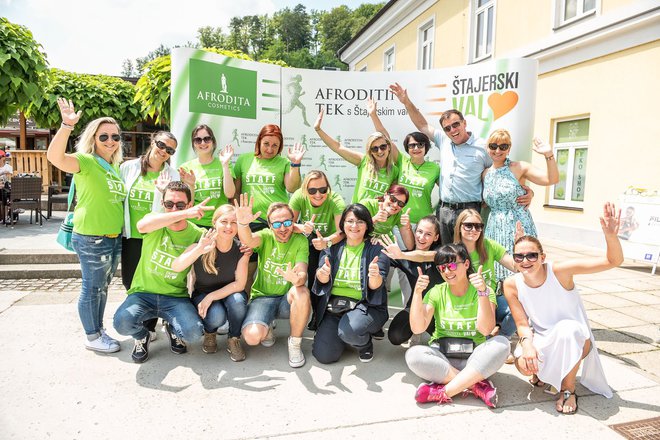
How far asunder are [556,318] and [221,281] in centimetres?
252

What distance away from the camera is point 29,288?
553cm

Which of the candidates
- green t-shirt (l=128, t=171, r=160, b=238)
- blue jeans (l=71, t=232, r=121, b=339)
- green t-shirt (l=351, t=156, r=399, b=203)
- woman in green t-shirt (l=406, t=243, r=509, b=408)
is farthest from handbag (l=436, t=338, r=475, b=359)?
blue jeans (l=71, t=232, r=121, b=339)

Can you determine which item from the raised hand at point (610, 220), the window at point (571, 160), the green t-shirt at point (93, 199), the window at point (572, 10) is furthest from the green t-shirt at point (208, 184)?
the window at point (572, 10)

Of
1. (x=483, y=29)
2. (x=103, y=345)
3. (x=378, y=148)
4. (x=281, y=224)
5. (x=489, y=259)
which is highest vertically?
(x=483, y=29)

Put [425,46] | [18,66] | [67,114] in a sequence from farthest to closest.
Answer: [425,46] → [18,66] → [67,114]

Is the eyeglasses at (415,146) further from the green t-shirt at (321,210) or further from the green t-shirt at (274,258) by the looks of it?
the green t-shirt at (274,258)

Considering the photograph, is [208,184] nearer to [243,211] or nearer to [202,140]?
[202,140]

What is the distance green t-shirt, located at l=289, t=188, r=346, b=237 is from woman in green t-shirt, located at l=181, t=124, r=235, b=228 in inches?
25.0

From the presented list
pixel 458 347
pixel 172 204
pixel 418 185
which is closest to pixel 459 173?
pixel 418 185

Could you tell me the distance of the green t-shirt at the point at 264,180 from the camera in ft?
13.4

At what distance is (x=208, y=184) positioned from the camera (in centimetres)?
401

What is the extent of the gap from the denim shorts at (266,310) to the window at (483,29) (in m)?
10.4

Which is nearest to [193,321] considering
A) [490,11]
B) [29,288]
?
[29,288]

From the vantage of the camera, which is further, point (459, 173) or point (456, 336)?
point (459, 173)
